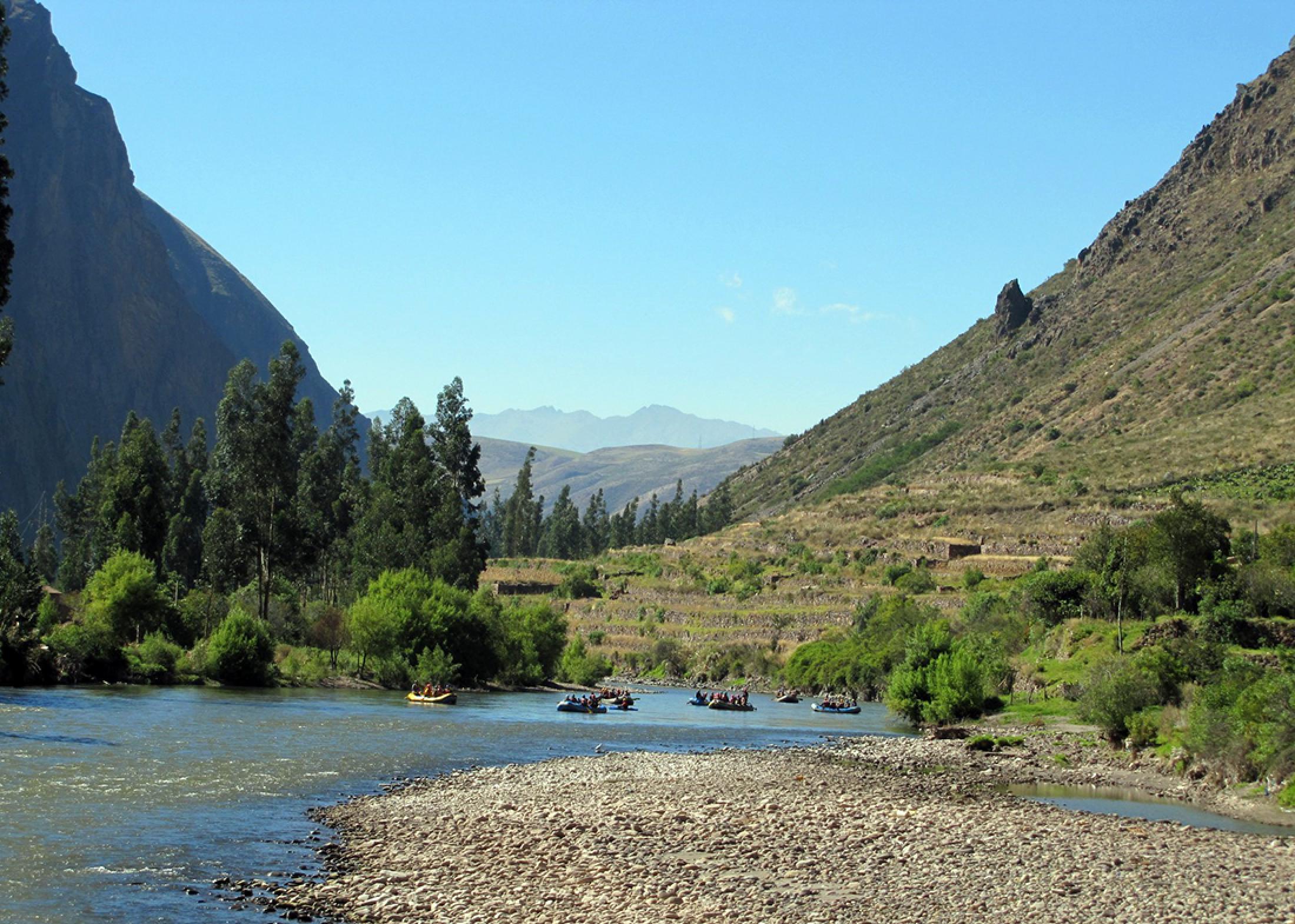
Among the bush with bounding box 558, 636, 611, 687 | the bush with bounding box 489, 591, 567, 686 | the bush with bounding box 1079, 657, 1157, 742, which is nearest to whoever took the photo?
the bush with bounding box 1079, 657, 1157, 742

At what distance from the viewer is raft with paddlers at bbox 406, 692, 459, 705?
236 feet

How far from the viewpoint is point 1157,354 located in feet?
477

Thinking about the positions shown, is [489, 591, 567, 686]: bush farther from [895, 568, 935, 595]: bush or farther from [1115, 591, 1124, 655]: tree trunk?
[1115, 591, 1124, 655]: tree trunk

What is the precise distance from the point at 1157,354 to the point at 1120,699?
102507mm

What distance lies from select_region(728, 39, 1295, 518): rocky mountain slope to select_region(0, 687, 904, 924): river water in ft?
209

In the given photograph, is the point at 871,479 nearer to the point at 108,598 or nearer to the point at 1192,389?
the point at 1192,389

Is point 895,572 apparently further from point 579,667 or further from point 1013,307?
point 1013,307

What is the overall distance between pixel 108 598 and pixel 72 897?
56.4 meters

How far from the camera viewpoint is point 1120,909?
21484mm

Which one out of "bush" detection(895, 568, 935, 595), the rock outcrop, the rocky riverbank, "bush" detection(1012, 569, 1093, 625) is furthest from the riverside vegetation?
the rock outcrop

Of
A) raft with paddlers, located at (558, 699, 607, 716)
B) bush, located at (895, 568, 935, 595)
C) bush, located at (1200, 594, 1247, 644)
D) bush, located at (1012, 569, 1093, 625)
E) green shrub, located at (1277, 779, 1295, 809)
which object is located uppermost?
bush, located at (895, 568, 935, 595)

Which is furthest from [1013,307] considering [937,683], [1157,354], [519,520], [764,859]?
[764,859]

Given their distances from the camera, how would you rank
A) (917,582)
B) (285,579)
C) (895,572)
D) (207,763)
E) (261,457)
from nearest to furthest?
(207,763), (261,457), (285,579), (917,582), (895,572)

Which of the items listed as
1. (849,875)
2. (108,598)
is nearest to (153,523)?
(108,598)
